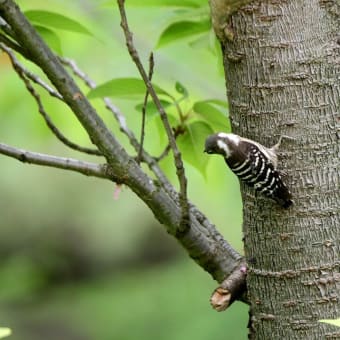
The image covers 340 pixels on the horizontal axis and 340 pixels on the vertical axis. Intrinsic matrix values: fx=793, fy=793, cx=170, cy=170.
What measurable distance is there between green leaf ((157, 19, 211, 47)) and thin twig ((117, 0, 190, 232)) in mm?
331

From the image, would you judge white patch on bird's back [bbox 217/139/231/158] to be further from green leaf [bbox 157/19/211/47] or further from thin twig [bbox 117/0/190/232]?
green leaf [bbox 157/19/211/47]

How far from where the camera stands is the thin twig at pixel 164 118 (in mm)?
Answer: 1158

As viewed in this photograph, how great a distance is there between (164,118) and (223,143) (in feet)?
0.45

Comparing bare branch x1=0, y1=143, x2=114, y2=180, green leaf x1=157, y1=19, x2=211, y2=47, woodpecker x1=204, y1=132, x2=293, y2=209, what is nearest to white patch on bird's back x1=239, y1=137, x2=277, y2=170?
woodpecker x1=204, y1=132, x2=293, y2=209

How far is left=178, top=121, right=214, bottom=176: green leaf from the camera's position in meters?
1.55

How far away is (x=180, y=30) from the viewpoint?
152 cm

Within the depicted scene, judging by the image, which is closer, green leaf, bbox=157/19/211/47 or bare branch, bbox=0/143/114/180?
bare branch, bbox=0/143/114/180

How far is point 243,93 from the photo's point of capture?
4.22 feet

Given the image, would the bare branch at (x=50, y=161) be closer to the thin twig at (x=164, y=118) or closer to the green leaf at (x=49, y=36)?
the thin twig at (x=164, y=118)

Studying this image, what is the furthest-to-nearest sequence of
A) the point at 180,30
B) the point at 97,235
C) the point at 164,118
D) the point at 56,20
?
the point at 97,235, the point at 180,30, the point at 56,20, the point at 164,118

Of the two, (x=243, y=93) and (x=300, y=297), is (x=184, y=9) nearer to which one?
(x=243, y=93)

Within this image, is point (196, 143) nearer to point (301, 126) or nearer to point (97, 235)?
point (301, 126)

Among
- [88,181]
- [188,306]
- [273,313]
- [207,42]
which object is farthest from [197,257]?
[88,181]

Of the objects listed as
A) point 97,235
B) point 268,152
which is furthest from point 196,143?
point 97,235
